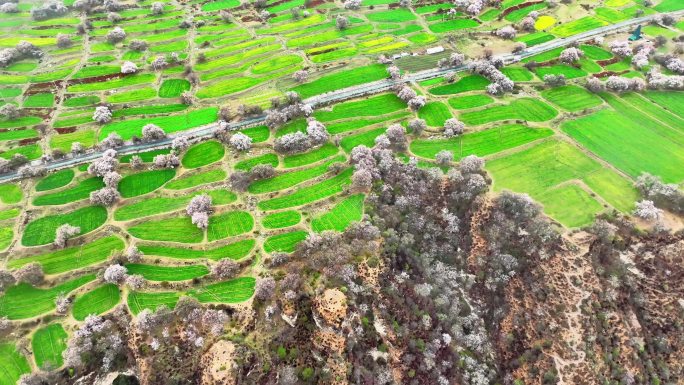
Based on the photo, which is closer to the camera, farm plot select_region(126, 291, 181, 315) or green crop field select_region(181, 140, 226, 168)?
farm plot select_region(126, 291, 181, 315)

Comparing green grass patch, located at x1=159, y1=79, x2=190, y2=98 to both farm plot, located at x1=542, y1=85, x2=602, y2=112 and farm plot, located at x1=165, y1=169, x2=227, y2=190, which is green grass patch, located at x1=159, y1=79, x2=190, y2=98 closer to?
farm plot, located at x1=165, y1=169, x2=227, y2=190

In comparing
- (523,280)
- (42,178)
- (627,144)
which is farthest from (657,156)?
(42,178)

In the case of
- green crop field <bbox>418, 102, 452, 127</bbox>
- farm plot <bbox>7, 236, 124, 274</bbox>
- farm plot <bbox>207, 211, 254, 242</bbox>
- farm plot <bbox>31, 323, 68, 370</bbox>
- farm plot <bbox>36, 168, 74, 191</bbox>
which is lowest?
farm plot <bbox>31, 323, 68, 370</bbox>

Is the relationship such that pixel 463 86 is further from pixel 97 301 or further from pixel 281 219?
pixel 97 301

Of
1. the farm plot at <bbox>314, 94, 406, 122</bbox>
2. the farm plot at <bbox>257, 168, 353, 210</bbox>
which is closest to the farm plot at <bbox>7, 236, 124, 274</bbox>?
the farm plot at <bbox>257, 168, 353, 210</bbox>

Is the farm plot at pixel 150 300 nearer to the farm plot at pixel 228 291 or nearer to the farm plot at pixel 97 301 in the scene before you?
the farm plot at pixel 97 301

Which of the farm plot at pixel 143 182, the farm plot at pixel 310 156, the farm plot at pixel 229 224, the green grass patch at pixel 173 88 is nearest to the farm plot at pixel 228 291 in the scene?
the farm plot at pixel 229 224

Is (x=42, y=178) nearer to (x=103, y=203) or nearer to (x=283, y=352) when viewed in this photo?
(x=103, y=203)
